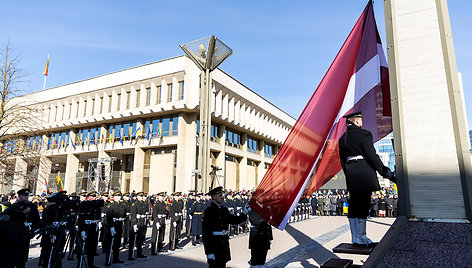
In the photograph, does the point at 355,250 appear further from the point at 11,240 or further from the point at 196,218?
the point at 196,218

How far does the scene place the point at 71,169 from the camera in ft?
122

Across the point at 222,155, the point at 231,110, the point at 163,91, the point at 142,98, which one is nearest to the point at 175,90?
the point at 163,91

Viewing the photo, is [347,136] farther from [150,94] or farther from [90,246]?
[150,94]

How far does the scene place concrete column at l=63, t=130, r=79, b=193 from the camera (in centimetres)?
3653

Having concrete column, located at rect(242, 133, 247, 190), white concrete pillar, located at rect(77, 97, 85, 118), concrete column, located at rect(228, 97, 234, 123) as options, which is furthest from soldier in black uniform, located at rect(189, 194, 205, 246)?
white concrete pillar, located at rect(77, 97, 85, 118)

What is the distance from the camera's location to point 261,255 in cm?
705

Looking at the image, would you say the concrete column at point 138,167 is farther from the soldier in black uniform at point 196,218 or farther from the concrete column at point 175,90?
the soldier in black uniform at point 196,218

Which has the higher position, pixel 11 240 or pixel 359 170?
pixel 359 170

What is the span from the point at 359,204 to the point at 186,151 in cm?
2668

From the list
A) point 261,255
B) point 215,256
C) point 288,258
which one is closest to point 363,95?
point 215,256

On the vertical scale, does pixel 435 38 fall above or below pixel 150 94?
below

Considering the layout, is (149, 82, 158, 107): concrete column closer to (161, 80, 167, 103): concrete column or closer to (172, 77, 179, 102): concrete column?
(161, 80, 167, 103): concrete column

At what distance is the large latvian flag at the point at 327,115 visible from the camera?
3900mm

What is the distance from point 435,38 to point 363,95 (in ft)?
5.10
